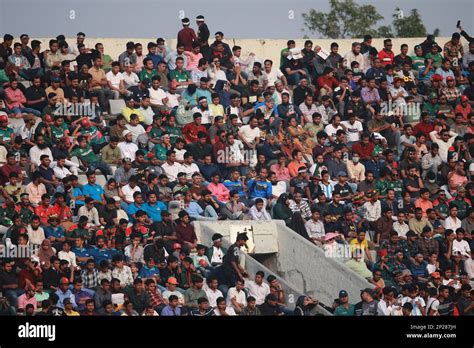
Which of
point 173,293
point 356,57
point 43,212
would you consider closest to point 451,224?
point 356,57

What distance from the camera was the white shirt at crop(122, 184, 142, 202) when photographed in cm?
2644

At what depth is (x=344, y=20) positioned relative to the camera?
3972cm

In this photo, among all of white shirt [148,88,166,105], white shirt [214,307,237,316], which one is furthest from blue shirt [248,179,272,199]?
white shirt [214,307,237,316]

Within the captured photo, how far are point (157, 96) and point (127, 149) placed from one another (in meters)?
2.10

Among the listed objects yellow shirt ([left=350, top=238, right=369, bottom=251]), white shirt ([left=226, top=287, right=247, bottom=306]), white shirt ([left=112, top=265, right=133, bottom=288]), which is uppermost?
yellow shirt ([left=350, top=238, right=369, bottom=251])

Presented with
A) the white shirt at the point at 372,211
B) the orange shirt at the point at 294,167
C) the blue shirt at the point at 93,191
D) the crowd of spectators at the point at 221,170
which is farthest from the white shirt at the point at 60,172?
the white shirt at the point at 372,211

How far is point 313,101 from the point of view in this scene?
30469 millimetres

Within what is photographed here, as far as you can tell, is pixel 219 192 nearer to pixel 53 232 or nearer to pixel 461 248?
pixel 53 232

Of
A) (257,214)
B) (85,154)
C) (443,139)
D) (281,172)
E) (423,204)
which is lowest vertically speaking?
(257,214)

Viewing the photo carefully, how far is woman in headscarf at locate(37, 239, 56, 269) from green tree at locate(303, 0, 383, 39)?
14985 millimetres

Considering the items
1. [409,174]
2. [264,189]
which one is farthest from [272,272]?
[409,174]

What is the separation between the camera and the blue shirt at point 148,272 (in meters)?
24.8

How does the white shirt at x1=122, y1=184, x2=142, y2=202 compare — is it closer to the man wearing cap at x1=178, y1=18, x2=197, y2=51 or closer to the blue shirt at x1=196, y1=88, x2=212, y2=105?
the blue shirt at x1=196, y1=88, x2=212, y2=105
